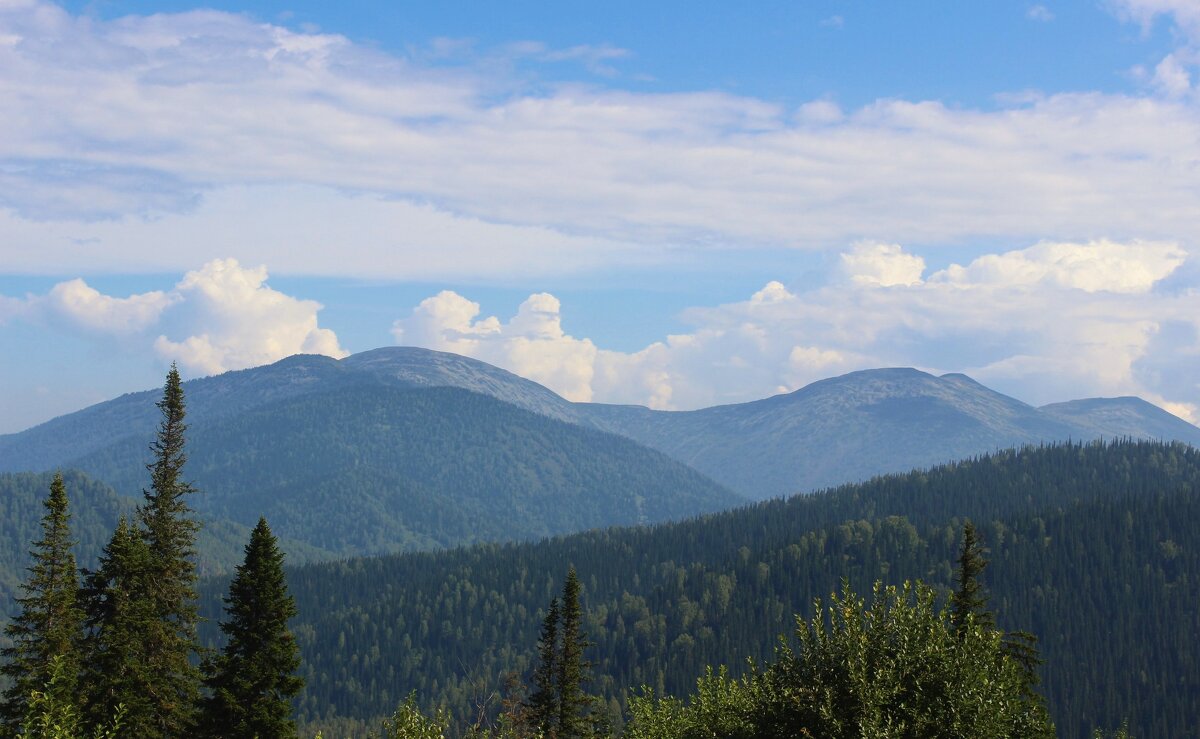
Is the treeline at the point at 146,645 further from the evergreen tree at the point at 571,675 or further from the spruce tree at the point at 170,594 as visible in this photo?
the evergreen tree at the point at 571,675

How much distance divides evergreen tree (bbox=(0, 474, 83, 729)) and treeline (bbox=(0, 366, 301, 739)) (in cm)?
7

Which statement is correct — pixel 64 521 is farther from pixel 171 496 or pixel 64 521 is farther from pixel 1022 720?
pixel 1022 720

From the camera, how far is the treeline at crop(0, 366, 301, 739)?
54625mm

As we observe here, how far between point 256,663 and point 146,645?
9336 mm

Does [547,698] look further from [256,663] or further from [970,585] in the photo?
[256,663]

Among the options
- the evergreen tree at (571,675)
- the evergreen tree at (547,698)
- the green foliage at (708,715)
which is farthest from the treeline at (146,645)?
the evergreen tree at (571,675)

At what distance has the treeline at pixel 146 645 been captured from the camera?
179 feet

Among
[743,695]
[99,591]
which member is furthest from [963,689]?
[99,591]

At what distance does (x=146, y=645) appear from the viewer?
6016 cm

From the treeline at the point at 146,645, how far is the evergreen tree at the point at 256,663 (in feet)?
0.17

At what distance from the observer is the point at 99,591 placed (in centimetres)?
5919

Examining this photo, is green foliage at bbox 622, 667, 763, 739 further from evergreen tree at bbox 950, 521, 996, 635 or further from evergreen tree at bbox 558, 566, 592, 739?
evergreen tree at bbox 950, 521, 996, 635

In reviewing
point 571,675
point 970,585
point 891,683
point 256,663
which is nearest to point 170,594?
point 256,663

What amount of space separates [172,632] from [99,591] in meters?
4.44
